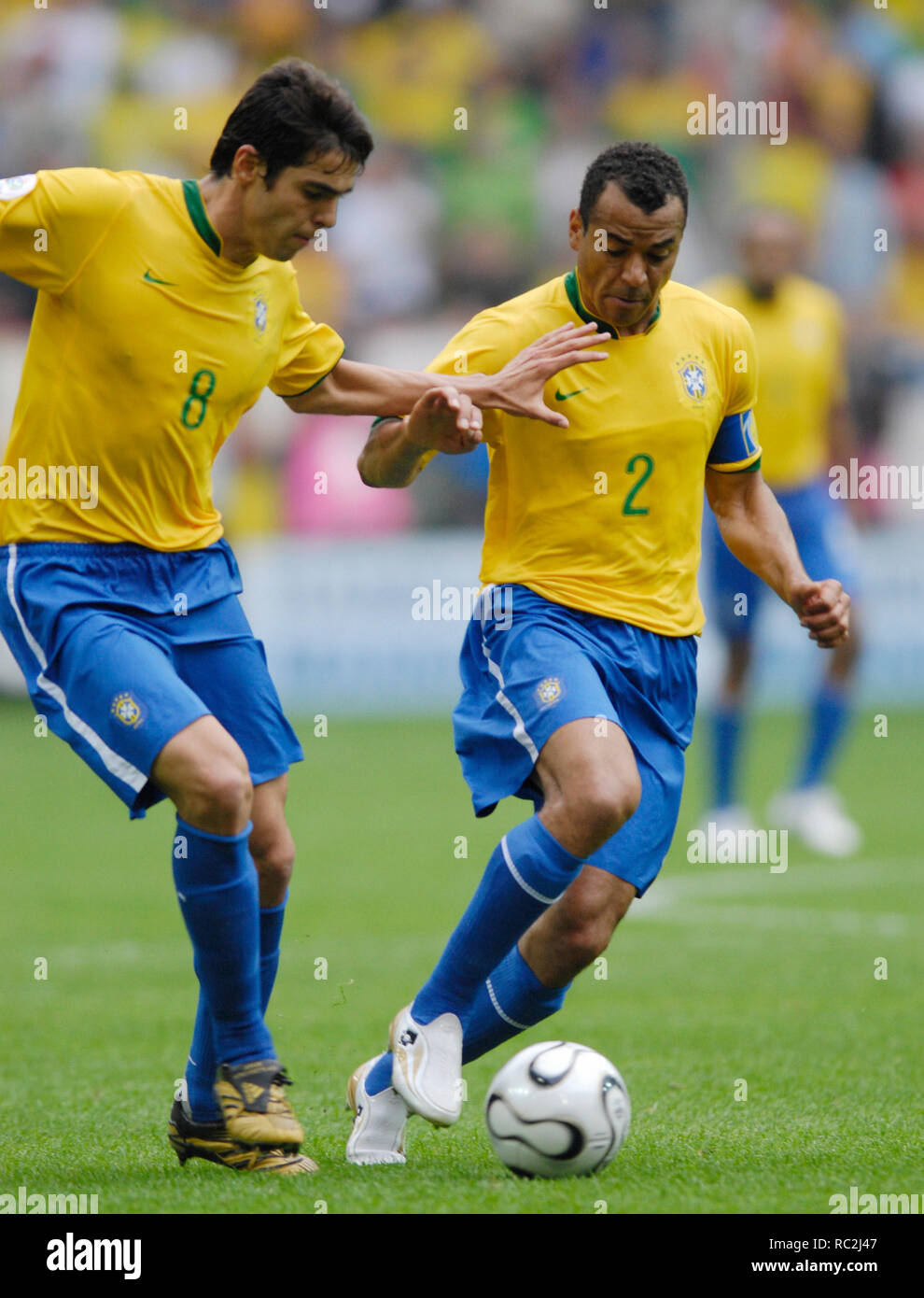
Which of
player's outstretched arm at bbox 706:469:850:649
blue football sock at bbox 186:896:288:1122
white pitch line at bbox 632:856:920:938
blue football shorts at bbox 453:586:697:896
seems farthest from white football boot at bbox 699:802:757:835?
blue football sock at bbox 186:896:288:1122

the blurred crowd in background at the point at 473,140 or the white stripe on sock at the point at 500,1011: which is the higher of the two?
the blurred crowd in background at the point at 473,140

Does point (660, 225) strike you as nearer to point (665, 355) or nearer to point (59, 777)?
point (665, 355)

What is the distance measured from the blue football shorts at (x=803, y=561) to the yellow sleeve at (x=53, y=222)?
5488mm

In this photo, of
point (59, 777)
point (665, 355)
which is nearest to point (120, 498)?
point (665, 355)

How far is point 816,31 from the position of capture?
1736cm

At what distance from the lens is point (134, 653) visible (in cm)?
381

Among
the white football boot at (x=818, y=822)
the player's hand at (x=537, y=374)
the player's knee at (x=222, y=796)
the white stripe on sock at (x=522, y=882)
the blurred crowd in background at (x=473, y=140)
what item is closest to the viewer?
the player's knee at (x=222, y=796)

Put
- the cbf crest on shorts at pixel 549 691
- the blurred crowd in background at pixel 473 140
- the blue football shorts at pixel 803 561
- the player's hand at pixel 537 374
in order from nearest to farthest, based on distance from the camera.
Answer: the cbf crest on shorts at pixel 549 691, the player's hand at pixel 537 374, the blue football shorts at pixel 803 561, the blurred crowd in background at pixel 473 140

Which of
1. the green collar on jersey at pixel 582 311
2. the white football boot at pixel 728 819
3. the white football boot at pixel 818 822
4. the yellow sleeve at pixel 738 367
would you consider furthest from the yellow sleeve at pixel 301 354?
the white football boot at pixel 818 822

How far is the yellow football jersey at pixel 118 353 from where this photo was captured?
3904 millimetres

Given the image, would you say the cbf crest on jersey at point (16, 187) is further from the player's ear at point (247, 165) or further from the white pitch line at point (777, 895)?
the white pitch line at point (777, 895)

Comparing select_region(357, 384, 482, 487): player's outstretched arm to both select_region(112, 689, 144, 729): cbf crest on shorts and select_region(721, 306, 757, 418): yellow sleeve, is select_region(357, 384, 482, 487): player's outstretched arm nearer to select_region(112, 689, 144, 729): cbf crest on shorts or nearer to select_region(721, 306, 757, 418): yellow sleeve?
select_region(721, 306, 757, 418): yellow sleeve

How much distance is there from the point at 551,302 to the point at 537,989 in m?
1.67

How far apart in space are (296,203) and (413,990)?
314 centimetres
